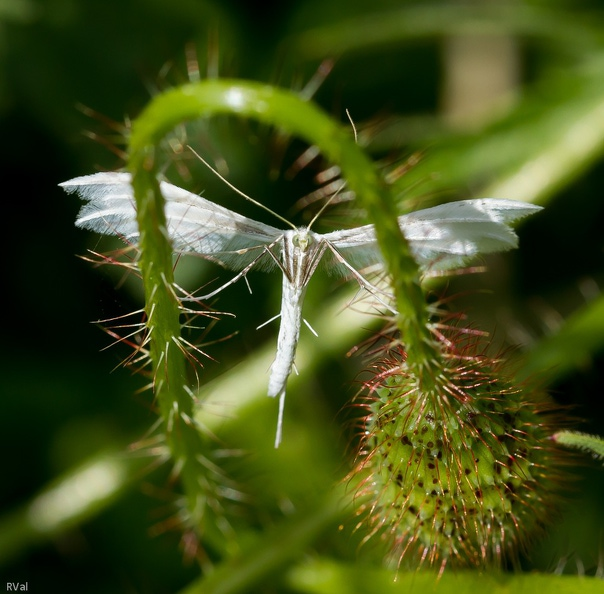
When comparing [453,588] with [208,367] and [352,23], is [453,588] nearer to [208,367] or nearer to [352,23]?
[208,367]

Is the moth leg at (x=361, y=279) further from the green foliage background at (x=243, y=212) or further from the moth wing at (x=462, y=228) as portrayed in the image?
the green foliage background at (x=243, y=212)

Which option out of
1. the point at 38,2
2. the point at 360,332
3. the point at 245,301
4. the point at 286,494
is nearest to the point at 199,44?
the point at 38,2

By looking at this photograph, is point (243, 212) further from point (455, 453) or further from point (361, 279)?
point (455, 453)

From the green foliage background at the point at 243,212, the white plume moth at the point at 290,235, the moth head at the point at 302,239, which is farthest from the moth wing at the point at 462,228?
the green foliage background at the point at 243,212

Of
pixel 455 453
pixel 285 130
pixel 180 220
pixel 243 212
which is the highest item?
pixel 285 130

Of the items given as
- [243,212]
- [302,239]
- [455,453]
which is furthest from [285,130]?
[243,212]

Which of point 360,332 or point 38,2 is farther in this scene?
point 38,2
